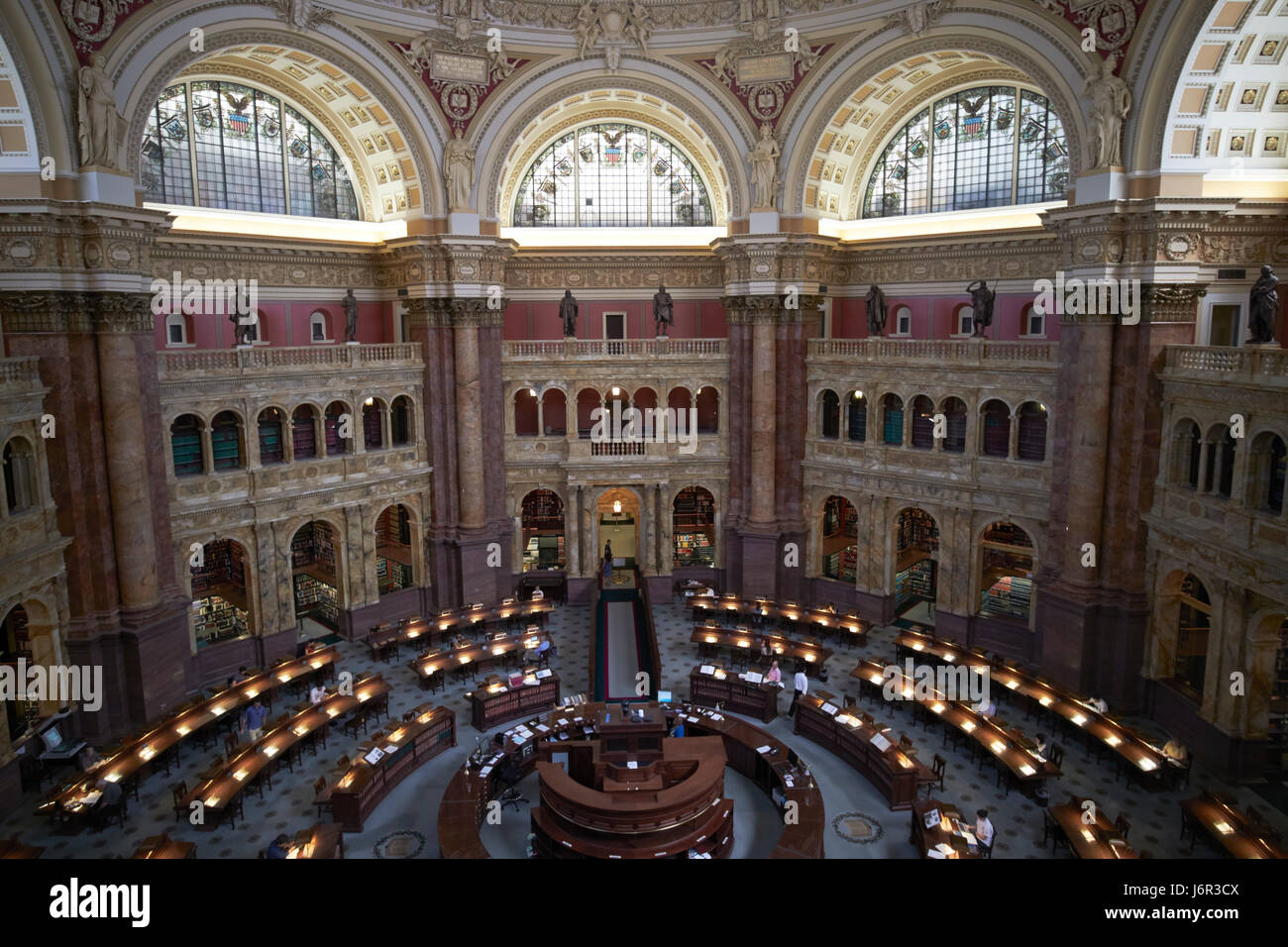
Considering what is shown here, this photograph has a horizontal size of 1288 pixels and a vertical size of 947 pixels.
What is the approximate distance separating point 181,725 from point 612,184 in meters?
25.7

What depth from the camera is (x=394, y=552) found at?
35125mm

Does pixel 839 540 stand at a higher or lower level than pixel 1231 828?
higher

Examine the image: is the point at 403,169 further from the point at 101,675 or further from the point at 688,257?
the point at 101,675

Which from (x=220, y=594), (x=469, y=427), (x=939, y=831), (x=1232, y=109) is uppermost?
(x=1232, y=109)

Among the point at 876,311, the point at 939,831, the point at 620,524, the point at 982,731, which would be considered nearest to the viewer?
the point at 939,831

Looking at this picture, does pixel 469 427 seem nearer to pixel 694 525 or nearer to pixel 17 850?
pixel 694 525

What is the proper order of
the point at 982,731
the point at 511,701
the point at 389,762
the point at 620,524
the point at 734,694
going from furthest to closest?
the point at 620,524 < the point at 734,694 < the point at 511,701 < the point at 982,731 < the point at 389,762

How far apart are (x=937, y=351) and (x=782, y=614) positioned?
10.8 metres

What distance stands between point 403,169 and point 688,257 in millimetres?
11579

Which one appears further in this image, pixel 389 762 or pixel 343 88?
pixel 343 88

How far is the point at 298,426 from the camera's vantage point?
30.0 meters

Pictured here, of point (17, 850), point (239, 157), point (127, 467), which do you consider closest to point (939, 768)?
point (17, 850)
